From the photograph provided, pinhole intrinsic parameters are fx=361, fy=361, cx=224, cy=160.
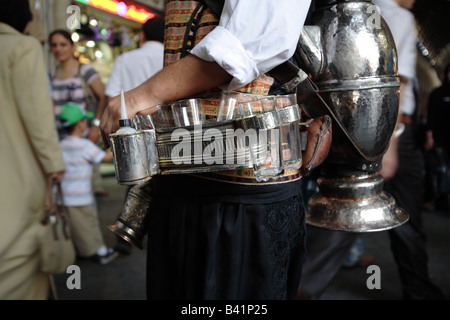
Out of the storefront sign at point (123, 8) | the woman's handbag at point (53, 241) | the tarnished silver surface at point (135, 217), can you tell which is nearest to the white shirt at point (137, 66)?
the woman's handbag at point (53, 241)

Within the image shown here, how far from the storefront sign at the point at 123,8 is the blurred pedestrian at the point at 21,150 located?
5472 millimetres

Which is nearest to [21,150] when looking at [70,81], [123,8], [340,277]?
[70,81]

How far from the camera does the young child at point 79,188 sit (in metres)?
3.21

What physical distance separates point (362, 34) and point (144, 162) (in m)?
0.74

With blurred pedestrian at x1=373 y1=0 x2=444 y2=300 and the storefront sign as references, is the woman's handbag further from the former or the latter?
the storefront sign

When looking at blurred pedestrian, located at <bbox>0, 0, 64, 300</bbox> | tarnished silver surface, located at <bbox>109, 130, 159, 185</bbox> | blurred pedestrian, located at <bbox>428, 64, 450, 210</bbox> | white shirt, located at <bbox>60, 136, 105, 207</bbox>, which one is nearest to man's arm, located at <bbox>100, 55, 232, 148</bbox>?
tarnished silver surface, located at <bbox>109, 130, 159, 185</bbox>

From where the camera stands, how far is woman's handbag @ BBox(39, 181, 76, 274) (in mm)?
1788

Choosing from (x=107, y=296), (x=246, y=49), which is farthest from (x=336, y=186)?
(x=107, y=296)

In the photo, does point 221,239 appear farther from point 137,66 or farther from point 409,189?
point 137,66

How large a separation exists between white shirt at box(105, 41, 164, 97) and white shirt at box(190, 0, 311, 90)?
6.67 feet

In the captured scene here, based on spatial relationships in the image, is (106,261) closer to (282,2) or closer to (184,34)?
(184,34)

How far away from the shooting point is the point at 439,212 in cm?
457

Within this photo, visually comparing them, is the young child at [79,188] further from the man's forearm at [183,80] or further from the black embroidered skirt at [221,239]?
the man's forearm at [183,80]
